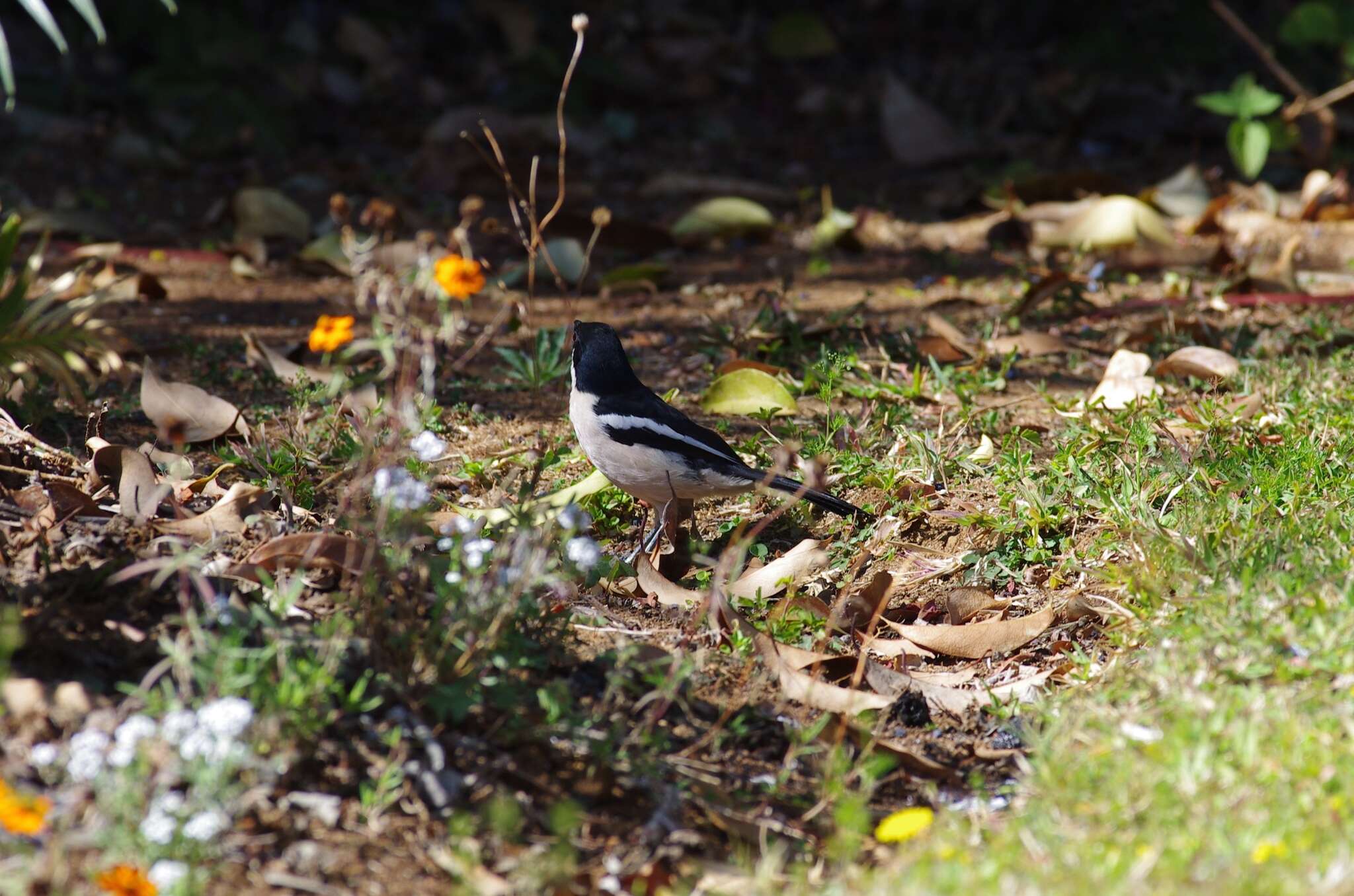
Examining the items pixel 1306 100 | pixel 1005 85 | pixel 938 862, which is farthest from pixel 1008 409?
pixel 1005 85

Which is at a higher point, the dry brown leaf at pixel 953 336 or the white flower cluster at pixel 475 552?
the white flower cluster at pixel 475 552

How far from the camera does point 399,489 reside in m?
2.81

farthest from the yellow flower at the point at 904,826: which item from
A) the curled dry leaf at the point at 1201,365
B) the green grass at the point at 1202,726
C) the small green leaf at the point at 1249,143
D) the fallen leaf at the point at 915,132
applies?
the fallen leaf at the point at 915,132

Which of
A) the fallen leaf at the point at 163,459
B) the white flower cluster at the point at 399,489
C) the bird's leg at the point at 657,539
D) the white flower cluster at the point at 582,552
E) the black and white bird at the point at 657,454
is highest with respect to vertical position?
the white flower cluster at the point at 399,489

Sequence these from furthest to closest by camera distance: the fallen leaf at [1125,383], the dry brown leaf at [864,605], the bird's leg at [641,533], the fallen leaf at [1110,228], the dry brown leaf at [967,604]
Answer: the fallen leaf at [1110,228] < the fallen leaf at [1125,383] < the bird's leg at [641,533] < the dry brown leaf at [967,604] < the dry brown leaf at [864,605]

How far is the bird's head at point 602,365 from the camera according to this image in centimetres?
434

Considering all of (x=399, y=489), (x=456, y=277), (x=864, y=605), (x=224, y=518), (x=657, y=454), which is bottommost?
(x=864, y=605)

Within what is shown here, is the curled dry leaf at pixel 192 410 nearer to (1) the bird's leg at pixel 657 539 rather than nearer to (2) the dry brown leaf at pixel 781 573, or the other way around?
(1) the bird's leg at pixel 657 539

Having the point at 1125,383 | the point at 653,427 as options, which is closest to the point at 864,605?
the point at 653,427

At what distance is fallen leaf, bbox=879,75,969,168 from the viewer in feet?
27.0

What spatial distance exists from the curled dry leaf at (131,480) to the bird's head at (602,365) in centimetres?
132

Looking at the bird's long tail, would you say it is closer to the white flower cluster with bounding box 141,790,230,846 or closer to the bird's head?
the bird's head

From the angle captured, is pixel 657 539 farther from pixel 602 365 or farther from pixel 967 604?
pixel 967 604

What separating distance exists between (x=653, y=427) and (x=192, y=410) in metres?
1.54
